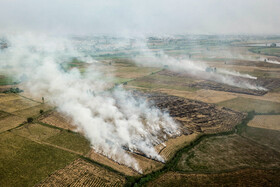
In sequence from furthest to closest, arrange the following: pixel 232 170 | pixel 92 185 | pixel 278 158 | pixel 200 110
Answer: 1. pixel 200 110
2. pixel 278 158
3. pixel 232 170
4. pixel 92 185

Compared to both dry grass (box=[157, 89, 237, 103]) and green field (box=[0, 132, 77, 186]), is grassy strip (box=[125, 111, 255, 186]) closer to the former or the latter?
green field (box=[0, 132, 77, 186])

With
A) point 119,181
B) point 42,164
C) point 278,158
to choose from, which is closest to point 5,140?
point 42,164

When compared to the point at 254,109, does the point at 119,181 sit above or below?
below

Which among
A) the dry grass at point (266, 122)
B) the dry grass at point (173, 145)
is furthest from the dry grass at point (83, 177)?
the dry grass at point (266, 122)

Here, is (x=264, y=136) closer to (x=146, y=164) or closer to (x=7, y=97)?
(x=146, y=164)

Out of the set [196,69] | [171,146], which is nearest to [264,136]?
[171,146]

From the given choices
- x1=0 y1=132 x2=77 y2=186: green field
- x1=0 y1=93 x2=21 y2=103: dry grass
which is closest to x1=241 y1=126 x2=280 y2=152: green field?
x1=0 y1=132 x2=77 y2=186: green field

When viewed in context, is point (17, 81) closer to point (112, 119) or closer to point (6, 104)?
point (6, 104)
